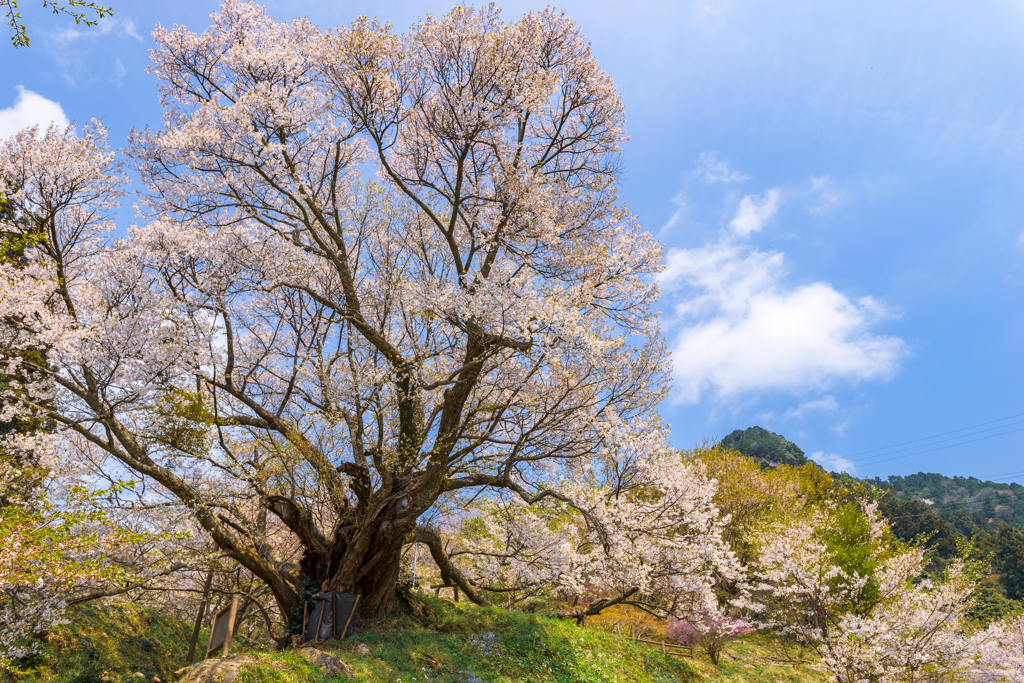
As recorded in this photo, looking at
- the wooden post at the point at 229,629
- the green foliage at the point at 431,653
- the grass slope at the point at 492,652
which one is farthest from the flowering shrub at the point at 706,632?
the wooden post at the point at 229,629

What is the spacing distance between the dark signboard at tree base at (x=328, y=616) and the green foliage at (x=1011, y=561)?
44871mm

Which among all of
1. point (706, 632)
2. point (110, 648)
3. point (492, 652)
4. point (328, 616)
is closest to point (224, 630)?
point (328, 616)

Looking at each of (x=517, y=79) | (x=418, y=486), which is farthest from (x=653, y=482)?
(x=517, y=79)

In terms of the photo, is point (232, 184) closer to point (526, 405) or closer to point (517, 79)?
point (517, 79)

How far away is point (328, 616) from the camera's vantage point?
10.3 metres

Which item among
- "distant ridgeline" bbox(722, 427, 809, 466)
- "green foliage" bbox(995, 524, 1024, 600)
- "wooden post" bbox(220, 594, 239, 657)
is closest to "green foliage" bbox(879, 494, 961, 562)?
"green foliage" bbox(995, 524, 1024, 600)

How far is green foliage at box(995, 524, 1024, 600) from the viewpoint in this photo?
36094mm

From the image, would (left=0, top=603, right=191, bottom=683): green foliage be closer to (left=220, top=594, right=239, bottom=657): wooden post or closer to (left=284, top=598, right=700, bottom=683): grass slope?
(left=220, top=594, right=239, bottom=657): wooden post

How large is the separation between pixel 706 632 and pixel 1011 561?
119 ft

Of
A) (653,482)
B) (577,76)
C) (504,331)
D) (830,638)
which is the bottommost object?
(830,638)

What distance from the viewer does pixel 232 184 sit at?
33.9ft

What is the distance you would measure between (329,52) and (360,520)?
907 cm

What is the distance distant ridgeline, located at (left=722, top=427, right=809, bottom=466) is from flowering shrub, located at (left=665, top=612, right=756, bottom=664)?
43.9m

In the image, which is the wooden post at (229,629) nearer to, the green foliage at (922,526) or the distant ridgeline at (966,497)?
the green foliage at (922,526)
